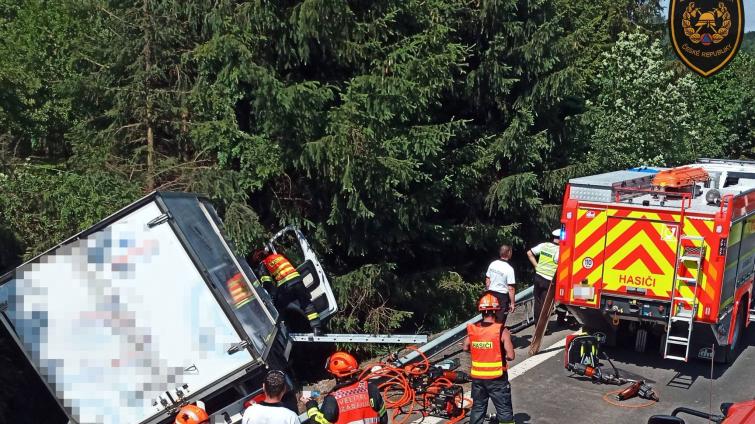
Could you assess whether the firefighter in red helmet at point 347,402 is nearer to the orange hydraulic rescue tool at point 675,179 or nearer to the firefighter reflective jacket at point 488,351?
the firefighter reflective jacket at point 488,351

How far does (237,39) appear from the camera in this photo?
1052 cm

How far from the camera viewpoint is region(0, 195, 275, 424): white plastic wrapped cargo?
7.25 metres

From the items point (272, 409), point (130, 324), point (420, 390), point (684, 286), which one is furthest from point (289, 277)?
point (272, 409)

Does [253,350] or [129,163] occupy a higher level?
[129,163]

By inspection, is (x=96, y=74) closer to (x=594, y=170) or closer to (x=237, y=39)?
(x=237, y=39)

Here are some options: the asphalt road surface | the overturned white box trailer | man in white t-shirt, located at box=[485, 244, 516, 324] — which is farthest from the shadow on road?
the overturned white box trailer

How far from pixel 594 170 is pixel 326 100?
6.77 meters

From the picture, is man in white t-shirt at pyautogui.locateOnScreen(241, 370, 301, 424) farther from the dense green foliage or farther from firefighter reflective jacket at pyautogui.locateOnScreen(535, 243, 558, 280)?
firefighter reflective jacket at pyautogui.locateOnScreen(535, 243, 558, 280)

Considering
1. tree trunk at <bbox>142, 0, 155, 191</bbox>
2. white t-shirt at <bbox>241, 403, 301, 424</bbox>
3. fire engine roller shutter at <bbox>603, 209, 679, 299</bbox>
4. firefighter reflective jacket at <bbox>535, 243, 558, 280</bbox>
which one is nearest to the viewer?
→ white t-shirt at <bbox>241, 403, 301, 424</bbox>

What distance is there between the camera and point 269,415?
513cm

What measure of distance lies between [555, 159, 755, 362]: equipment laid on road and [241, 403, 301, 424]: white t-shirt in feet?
19.1

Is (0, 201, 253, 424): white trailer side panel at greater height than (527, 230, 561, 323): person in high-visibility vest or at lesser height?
greater

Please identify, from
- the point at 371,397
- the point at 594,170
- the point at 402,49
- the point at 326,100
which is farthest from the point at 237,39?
the point at 594,170

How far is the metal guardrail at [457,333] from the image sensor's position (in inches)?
375
